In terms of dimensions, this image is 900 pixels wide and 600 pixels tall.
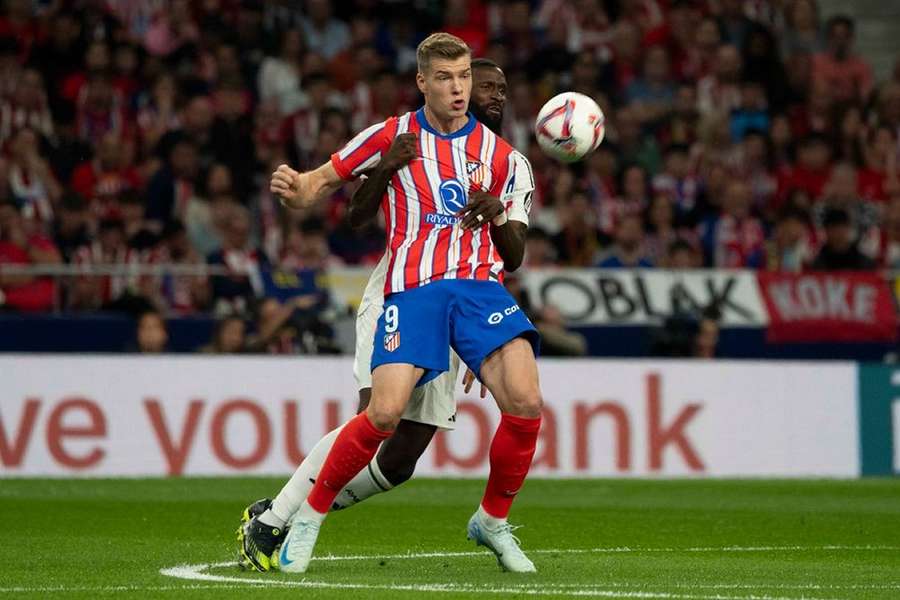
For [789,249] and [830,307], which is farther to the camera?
[789,249]

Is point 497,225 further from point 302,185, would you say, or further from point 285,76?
point 285,76

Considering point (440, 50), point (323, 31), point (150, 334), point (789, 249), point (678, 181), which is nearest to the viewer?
point (440, 50)

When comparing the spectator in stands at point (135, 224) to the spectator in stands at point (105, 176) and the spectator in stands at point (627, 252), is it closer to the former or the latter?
the spectator in stands at point (105, 176)

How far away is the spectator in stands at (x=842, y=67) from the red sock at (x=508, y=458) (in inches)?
532

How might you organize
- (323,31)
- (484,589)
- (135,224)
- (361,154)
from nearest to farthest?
1. (484,589)
2. (361,154)
3. (135,224)
4. (323,31)

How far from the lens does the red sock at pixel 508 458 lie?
7.57 meters

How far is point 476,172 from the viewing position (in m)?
7.71

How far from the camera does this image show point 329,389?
50.3 feet

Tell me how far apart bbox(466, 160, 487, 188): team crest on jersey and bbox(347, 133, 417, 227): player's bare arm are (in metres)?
0.26

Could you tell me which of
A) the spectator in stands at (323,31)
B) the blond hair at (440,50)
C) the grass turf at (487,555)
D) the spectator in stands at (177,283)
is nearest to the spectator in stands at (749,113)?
the spectator in stands at (323,31)

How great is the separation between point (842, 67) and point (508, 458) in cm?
1394

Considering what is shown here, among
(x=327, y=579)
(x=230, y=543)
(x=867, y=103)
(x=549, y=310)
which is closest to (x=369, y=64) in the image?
(x=549, y=310)

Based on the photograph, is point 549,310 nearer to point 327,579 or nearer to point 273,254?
point 273,254

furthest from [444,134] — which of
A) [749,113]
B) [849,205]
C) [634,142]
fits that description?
[749,113]
